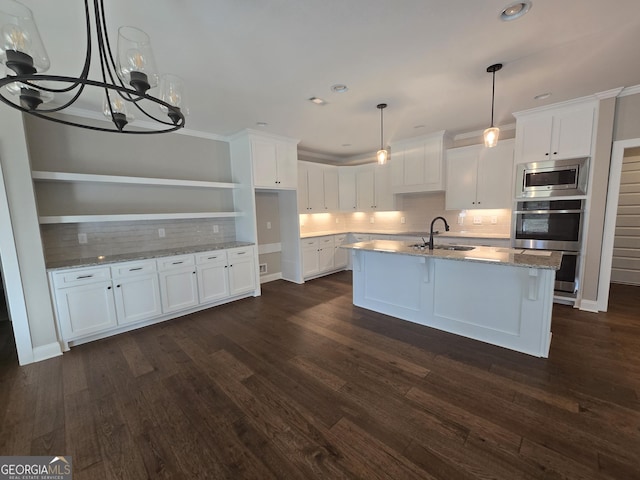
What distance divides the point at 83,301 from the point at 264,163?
2.91 m

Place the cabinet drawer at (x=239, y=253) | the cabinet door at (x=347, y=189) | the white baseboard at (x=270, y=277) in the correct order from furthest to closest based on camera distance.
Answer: the cabinet door at (x=347, y=189) < the white baseboard at (x=270, y=277) < the cabinet drawer at (x=239, y=253)

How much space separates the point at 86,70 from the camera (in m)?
1.07

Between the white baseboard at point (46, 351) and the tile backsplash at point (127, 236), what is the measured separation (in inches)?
38.9

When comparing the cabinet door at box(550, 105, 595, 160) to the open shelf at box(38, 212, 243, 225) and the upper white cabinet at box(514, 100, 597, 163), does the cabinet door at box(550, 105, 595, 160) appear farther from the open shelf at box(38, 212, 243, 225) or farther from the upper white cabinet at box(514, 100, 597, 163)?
the open shelf at box(38, 212, 243, 225)

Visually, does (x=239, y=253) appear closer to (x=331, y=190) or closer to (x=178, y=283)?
(x=178, y=283)

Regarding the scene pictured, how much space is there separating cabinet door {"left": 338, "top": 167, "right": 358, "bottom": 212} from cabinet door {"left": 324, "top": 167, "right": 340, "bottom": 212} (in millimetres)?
94

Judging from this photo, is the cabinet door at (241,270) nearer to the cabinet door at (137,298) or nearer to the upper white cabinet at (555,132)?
the cabinet door at (137,298)

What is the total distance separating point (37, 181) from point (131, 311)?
5.77 feet

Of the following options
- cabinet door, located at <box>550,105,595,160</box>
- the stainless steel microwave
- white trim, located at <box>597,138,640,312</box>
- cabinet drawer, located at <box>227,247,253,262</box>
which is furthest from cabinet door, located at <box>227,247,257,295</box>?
white trim, located at <box>597,138,640,312</box>

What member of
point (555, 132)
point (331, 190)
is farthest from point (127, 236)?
point (555, 132)

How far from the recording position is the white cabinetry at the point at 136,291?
3119 millimetres

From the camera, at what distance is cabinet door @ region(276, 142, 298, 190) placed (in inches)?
181

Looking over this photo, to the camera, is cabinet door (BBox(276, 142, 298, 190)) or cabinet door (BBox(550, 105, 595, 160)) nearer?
cabinet door (BBox(550, 105, 595, 160))

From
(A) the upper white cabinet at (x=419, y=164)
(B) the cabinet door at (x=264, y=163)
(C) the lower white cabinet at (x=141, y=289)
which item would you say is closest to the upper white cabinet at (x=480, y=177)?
(A) the upper white cabinet at (x=419, y=164)
